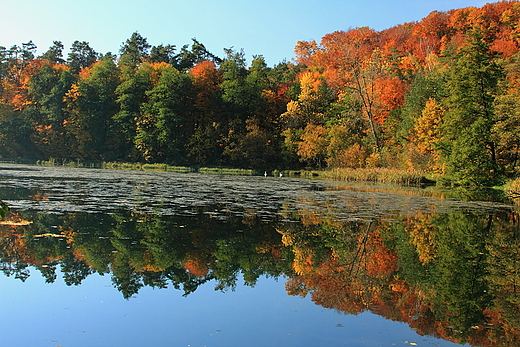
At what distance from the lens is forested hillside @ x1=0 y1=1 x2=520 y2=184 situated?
52.5 m

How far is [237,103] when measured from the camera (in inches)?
2586

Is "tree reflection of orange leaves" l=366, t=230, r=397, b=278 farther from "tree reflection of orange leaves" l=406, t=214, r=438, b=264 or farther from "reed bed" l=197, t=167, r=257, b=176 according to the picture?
"reed bed" l=197, t=167, r=257, b=176

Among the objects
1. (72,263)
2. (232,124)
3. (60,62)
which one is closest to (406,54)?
(232,124)

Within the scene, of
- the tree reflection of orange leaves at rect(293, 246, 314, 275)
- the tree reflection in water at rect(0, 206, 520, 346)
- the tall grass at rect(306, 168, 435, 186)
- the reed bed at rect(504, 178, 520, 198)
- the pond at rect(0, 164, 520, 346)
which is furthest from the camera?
the tall grass at rect(306, 168, 435, 186)

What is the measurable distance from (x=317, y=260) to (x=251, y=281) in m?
1.97

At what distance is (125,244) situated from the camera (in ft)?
32.0

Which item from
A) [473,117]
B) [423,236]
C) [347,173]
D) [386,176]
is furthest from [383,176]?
[423,236]

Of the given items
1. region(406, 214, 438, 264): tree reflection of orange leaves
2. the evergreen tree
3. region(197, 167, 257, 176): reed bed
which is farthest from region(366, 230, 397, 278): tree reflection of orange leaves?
region(197, 167, 257, 176): reed bed

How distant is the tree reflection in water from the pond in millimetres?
33

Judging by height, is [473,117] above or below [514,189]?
above

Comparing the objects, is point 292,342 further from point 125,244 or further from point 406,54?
point 406,54

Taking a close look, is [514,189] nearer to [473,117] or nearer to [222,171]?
[473,117]

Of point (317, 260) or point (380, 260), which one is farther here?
point (380, 260)

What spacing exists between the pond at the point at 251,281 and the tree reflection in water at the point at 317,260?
3 cm
